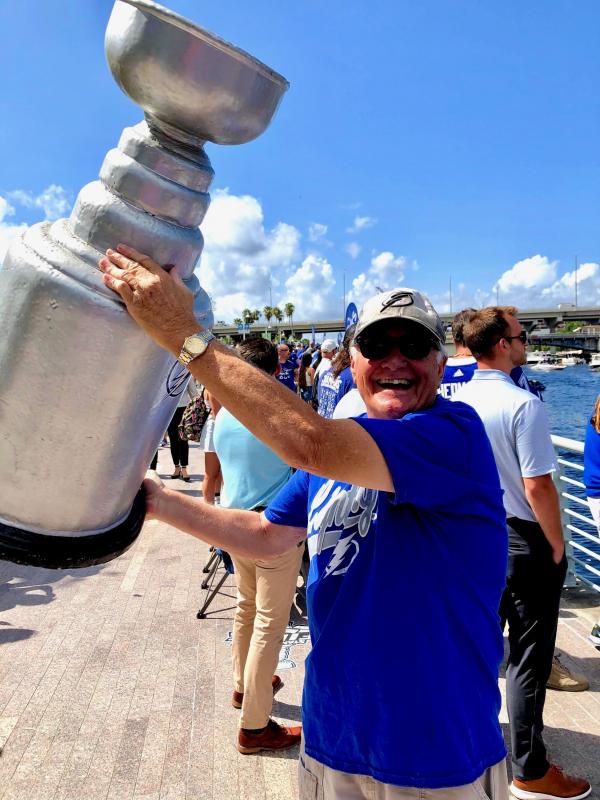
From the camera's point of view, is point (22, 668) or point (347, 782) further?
point (22, 668)

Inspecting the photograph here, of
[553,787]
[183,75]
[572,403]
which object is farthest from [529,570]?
[572,403]

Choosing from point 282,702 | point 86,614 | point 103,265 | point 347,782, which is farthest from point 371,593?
point 86,614

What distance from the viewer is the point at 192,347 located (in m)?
1.20

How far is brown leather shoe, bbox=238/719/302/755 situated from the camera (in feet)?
10.0

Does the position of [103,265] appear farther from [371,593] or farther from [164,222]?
[371,593]

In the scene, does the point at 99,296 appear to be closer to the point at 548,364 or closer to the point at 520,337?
the point at 520,337

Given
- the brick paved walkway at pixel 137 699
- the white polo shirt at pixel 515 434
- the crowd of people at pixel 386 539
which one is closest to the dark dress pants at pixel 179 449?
the brick paved walkway at pixel 137 699

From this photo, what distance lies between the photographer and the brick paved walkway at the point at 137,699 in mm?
2830

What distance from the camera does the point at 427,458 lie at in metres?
1.35

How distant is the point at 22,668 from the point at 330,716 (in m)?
2.97

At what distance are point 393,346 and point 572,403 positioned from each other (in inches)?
1703

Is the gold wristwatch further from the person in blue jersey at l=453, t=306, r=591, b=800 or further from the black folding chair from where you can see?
the black folding chair

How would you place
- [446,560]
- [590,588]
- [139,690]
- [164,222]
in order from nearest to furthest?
[164,222] < [446,560] < [139,690] < [590,588]

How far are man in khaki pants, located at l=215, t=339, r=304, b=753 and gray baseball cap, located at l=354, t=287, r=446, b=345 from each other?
4.84 ft
